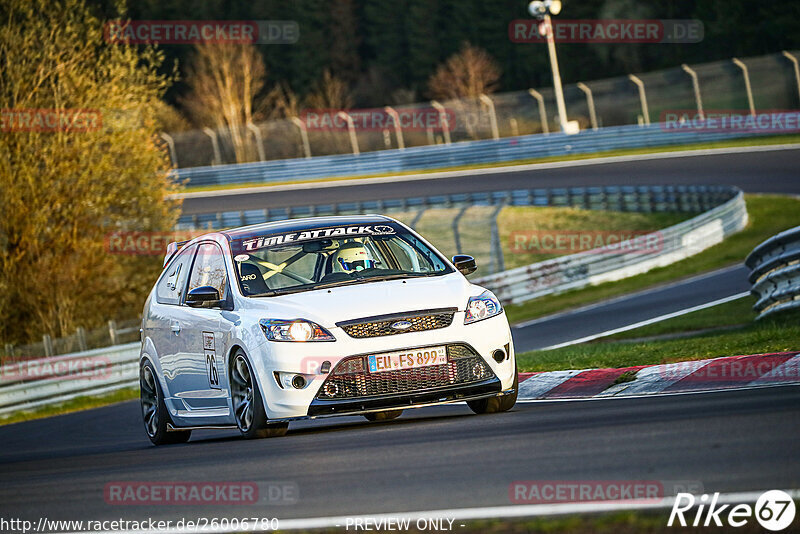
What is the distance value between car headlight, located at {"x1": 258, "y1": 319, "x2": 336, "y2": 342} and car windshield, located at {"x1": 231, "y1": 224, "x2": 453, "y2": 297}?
0.59 m

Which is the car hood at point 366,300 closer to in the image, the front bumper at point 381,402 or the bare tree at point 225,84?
the front bumper at point 381,402

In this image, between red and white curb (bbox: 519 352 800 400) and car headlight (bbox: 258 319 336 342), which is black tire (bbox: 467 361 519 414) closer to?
red and white curb (bbox: 519 352 800 400)

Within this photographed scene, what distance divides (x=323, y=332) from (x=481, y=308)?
1.20 metres

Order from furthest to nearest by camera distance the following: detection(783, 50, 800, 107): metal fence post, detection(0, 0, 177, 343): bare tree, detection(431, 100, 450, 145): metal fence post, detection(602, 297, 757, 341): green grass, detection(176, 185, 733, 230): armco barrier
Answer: detection(431, 100, 450, 145): metal fence post < detection(783, 50, 800, 107): metal fence post < detection(176, 185, 733, 230): armco barrier < detection(0, 0, 177, 343): bare tree < detection(602, 297, 757, 341): green grass

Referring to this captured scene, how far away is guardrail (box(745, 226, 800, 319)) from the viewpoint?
14.2 m

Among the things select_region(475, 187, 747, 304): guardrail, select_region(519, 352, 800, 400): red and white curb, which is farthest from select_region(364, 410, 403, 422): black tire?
select_region(475, 187, 747, 304): guardrail

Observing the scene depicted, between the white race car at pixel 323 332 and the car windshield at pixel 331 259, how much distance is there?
0.04 feet

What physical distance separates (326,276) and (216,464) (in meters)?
2.24

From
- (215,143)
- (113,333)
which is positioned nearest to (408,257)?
(113,333)

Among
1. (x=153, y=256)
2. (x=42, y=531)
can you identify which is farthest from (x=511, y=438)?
(x=153, y=256)

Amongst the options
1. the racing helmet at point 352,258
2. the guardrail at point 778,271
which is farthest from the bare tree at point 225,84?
the racing helmet at point 352,258

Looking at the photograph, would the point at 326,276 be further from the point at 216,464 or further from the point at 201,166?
the point at 201,166

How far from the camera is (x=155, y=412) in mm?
10914

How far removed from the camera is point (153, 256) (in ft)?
95.5
